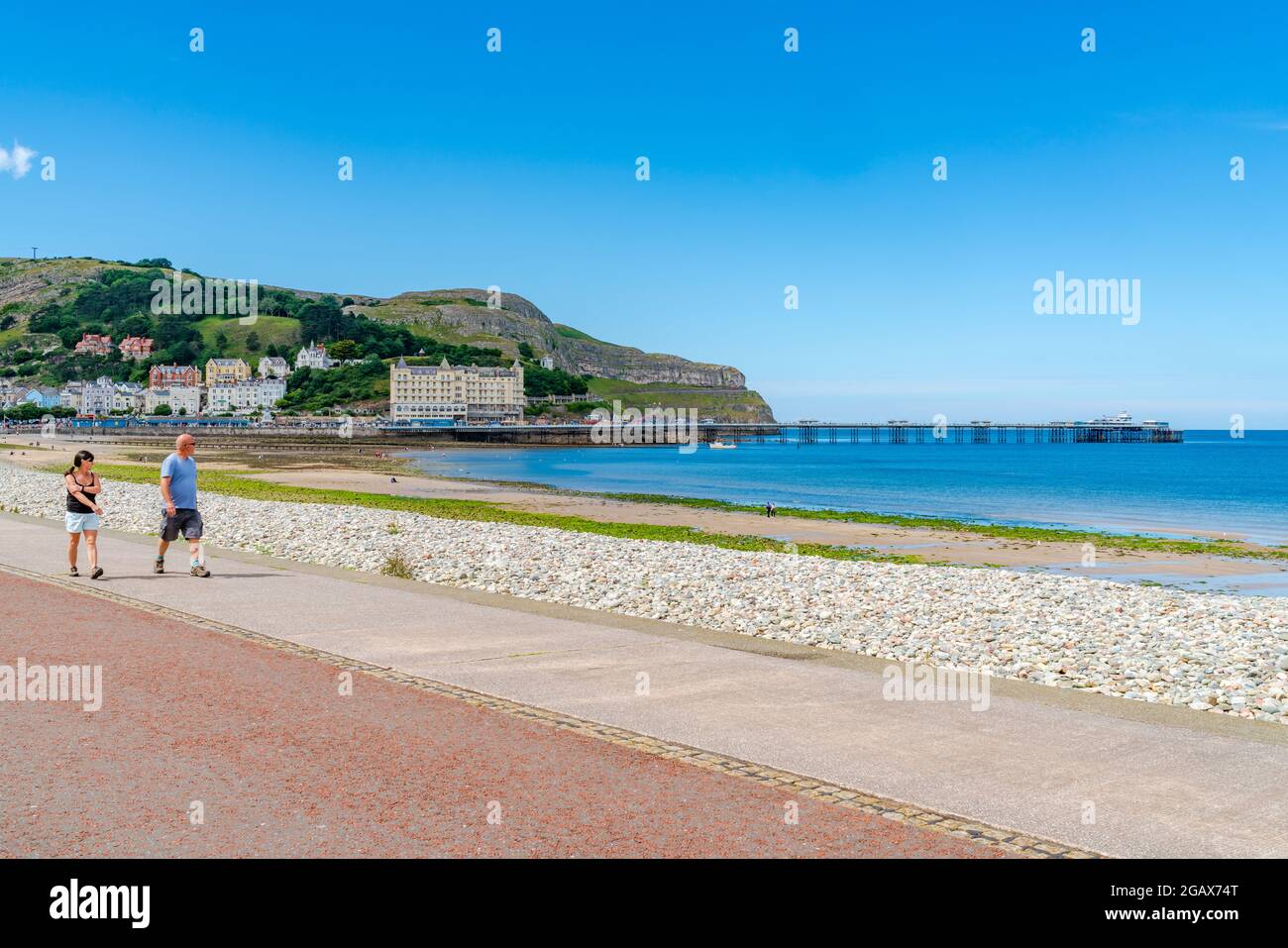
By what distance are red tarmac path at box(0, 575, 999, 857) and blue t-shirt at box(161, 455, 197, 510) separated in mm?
6521

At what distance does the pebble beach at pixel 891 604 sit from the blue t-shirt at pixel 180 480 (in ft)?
10.1

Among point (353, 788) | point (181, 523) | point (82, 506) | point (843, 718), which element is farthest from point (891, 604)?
point (82, 506)

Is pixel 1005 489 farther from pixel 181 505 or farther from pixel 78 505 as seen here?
pixel 78 505

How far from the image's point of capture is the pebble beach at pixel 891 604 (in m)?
9.65

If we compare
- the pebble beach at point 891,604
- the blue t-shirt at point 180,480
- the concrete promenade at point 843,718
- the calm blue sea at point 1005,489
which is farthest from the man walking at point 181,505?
the calm blue sea at point 1005,489

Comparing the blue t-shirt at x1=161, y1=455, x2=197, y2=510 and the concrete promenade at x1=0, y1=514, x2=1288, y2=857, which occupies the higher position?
the blue t-shirt at x1=161, y1=455, x2=197, y2=510

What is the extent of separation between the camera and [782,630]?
11.8 metres

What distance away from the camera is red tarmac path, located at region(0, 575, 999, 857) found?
16.6 ft

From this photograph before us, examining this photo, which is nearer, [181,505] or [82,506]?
[82,506]

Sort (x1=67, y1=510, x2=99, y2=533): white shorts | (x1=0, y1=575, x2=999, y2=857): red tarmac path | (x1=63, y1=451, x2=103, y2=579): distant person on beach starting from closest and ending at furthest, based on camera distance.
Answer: (x1=0, y1=575, x2=999, y2=857): red tarmac path → (x1=63, y1=451, x2=103, y2=579): distant person on beach → (x1=67, y1=510, x2=99, y2=533): white shorts

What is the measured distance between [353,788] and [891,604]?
931 centimetres

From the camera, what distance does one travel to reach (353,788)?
5.88 meters

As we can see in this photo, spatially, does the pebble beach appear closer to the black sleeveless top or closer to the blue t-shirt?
the black sleeveless top

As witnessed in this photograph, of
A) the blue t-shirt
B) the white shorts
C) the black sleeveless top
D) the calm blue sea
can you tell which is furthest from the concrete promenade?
the calm blue sea
